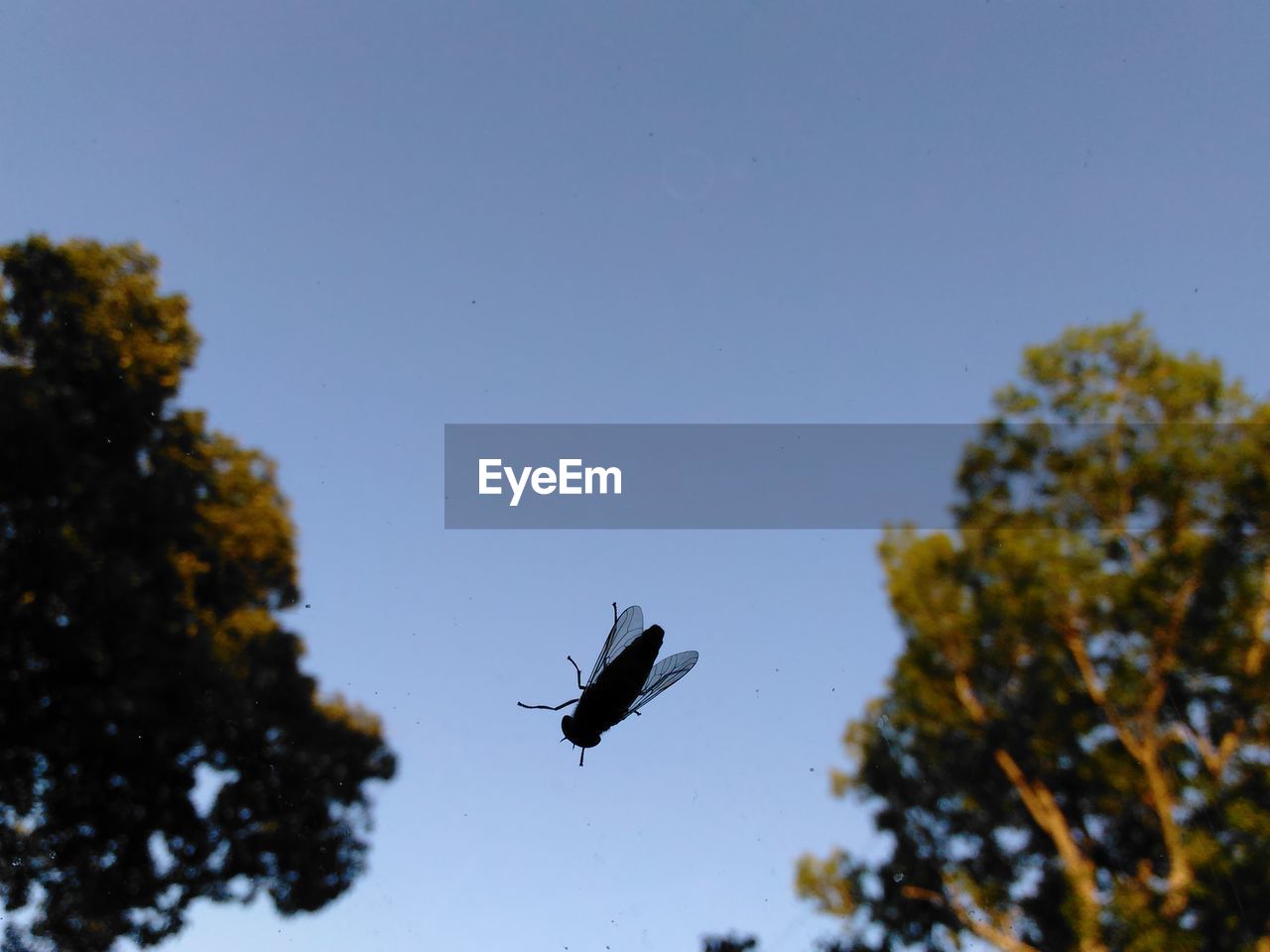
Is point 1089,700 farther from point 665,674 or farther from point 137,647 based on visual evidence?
point 137,647

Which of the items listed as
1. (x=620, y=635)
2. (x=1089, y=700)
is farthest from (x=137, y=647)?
(x=1089, y=700)

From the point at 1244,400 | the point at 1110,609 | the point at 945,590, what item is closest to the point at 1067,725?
the point at 1110,609

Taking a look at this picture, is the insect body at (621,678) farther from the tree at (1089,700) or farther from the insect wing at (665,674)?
the tree at (1089,700)

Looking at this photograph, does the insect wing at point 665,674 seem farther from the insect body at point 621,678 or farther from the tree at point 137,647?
the tree at point 137,647

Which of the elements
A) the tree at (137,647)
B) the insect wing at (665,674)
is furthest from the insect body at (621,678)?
the tree at (137,647)

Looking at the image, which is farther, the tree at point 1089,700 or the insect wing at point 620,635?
the tree at point 1089,700

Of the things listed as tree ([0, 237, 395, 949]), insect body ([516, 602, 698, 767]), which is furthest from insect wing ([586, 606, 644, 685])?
tree ([0, 237, 395, 949])
